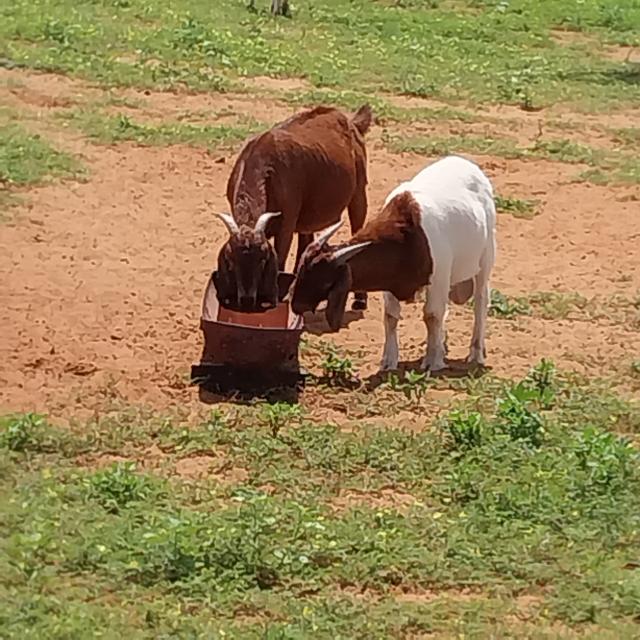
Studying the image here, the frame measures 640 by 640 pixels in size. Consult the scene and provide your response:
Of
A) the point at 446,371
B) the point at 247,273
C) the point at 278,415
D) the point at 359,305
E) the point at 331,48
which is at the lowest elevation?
the point at 331,48

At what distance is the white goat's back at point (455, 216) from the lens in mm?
8445

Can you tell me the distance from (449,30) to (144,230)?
11.0 meters

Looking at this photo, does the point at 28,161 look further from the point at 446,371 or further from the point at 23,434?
the point at 23,434

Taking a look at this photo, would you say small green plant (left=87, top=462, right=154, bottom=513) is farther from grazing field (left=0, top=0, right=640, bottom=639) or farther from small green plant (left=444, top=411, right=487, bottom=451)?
small green plant (left=444, top=411, right=487, bottom=451)

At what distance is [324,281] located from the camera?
26.8 ft

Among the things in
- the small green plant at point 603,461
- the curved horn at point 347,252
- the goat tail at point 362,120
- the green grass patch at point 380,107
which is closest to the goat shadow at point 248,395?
the curved horn at point 347,252

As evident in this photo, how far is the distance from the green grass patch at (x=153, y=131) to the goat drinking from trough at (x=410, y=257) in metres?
5.29

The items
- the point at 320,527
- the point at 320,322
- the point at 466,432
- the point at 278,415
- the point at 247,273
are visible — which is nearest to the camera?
the point at 320,527

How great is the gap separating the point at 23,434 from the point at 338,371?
2.06 m

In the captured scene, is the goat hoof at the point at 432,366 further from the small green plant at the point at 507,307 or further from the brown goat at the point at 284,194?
the small green plant at the point at 507,307

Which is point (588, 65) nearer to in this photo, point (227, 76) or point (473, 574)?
point (227, 76)

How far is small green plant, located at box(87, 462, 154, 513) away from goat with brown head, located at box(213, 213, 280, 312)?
1.88 m

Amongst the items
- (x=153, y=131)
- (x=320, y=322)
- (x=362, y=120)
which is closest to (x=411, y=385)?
(x=320, y=322)

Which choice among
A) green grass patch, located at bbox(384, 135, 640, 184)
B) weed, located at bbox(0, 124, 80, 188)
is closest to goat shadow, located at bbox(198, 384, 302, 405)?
weed, located at bbox(0, 124, 80, 188)
